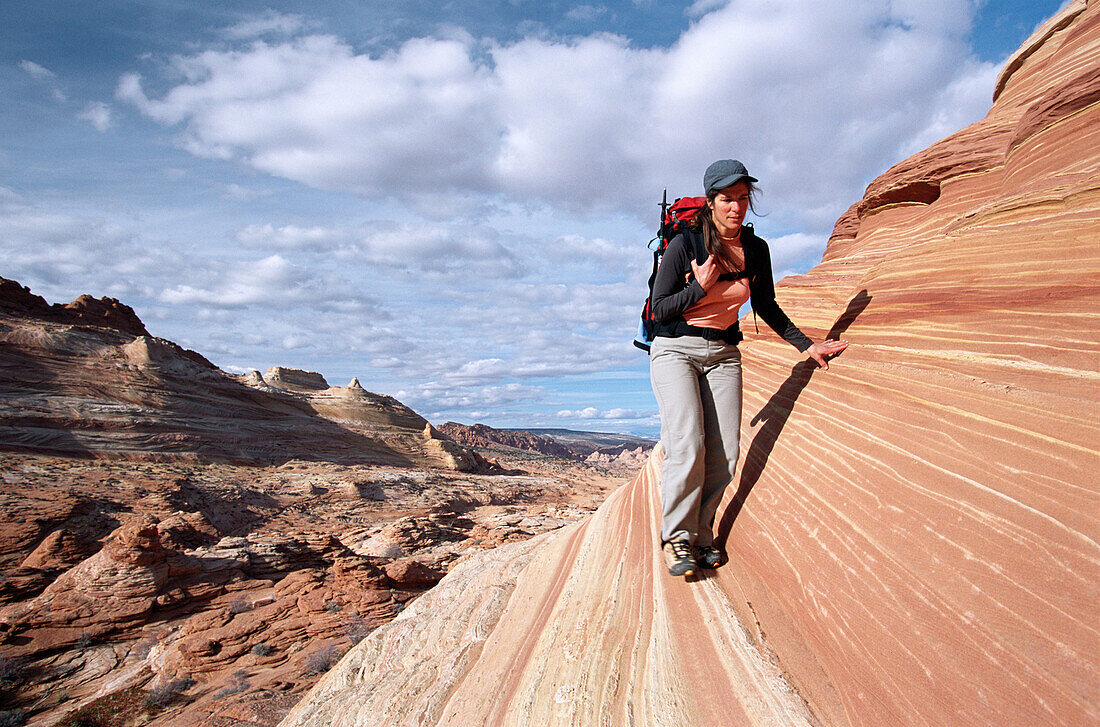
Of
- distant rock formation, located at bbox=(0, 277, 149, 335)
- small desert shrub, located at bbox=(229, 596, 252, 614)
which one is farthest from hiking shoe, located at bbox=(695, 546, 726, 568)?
distant rock formation, located at bbox=(0, 277, 149, 335)

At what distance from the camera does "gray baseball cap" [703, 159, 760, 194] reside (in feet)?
10.5

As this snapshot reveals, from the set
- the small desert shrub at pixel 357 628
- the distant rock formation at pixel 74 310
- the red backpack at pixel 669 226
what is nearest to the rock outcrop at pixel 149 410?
the distant rock formation at pixel 74 310

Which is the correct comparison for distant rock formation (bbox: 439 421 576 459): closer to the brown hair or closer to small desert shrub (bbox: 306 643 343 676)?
small desert shrub (bbox: 306 643 343 676)

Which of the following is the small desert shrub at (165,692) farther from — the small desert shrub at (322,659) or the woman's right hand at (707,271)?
the woman's right hand at (707,271)

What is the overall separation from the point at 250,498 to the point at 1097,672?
80.3 ft

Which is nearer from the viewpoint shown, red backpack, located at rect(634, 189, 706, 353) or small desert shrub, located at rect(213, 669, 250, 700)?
red backpack, located at rect(634, 189, 706, 353)

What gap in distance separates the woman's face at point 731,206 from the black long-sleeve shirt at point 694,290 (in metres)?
0.17

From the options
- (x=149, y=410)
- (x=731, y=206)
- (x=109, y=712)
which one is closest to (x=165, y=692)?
(x=109, y=712)

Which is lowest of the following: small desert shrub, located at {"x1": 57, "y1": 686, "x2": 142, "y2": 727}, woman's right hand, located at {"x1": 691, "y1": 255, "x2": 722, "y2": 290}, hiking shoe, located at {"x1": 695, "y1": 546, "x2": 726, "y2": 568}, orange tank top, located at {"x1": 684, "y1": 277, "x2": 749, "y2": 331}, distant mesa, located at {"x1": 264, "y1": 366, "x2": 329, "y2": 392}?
small desert shrub, located at {"x1": 57, "y1": 686, "x2": 142, "y2": 727}

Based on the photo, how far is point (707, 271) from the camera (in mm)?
3186

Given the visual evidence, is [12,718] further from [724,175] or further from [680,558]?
[724,175]

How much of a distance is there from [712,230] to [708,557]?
7.05 ft

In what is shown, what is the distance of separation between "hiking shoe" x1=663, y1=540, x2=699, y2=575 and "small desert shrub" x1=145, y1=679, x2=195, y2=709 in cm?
796

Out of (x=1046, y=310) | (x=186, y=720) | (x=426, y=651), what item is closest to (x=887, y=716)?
(x=1046, y=310)
